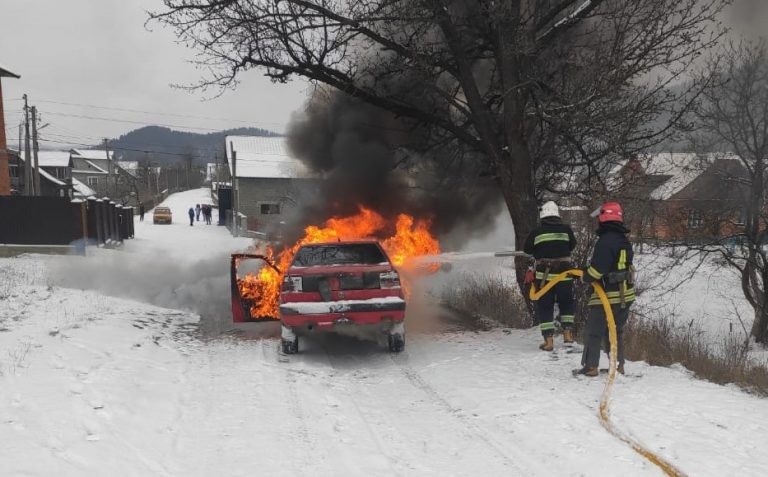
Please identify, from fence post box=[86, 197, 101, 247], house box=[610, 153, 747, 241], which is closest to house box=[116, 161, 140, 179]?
fence post box=[86, 197, 101, 247]

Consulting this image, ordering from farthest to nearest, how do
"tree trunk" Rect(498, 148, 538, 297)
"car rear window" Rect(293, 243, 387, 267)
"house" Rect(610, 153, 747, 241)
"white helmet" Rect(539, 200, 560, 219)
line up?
"house" Rect(610, 153, 747, 241) → "tree trunk" Rect(498, 148, 538, 297) → "car rear window" Rect(293, 243, 387, 267) → "white helmet" Rect(539, 200, 560, 219)

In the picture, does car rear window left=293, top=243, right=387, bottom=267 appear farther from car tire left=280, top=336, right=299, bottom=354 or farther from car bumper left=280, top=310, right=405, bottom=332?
car tire left=280, top=336, right=299, bottom=354

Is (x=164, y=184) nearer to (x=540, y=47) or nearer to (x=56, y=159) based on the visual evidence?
(x=56, y=159)

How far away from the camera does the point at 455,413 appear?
4703mm

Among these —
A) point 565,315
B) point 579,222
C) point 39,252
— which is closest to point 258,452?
point 565,315

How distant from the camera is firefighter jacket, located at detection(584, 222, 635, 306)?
17.2ft

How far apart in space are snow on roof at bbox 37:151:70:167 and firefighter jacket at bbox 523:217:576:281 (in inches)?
2672

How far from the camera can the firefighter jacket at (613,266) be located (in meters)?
5.25

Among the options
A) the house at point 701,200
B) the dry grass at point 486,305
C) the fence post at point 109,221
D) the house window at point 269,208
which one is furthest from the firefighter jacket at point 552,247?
the house window at point 269,208

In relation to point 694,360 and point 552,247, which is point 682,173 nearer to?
point 552,247

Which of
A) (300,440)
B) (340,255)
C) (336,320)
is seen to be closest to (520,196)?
(340,255)

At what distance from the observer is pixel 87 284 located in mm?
11984

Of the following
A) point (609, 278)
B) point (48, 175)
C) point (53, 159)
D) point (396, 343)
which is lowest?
point (396, 343)

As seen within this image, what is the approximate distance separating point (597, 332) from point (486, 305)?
5331 millimetres
